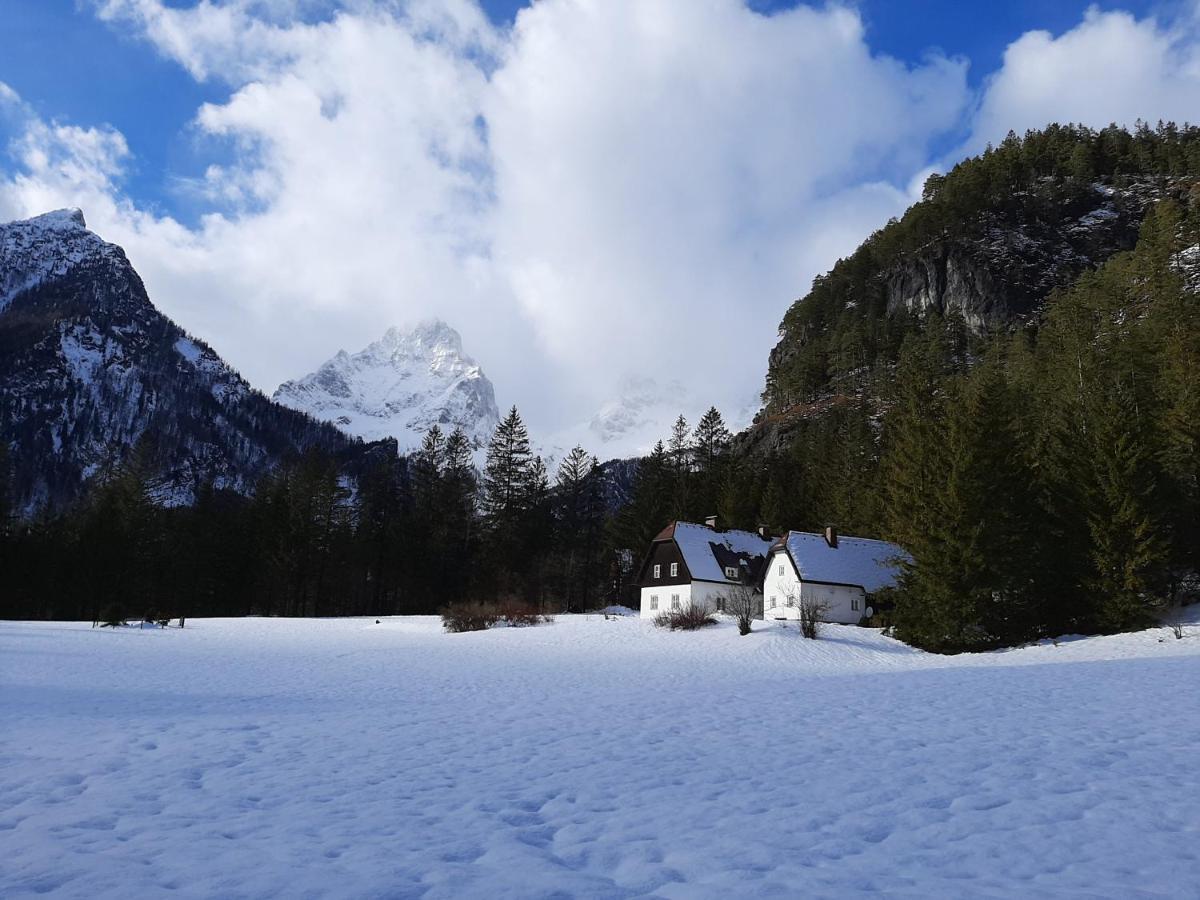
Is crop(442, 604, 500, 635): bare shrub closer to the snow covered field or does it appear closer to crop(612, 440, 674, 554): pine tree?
crop(612, 440, 674, 554): pine tree

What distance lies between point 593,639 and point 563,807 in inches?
1154

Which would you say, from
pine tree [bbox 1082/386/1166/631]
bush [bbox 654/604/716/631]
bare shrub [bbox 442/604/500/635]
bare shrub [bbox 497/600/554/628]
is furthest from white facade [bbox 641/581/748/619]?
pine tree [bbox 1082/386/1166/631]

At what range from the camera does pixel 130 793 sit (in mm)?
7531

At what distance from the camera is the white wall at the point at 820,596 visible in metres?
41.7

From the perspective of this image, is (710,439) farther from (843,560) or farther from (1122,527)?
(1122,527)

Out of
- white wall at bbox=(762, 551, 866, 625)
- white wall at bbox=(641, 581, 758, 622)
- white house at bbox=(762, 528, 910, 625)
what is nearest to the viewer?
white wall at bbox=(762, 551, 866, 625)

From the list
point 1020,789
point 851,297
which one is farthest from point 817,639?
point 851,297

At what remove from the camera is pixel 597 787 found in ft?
26.9

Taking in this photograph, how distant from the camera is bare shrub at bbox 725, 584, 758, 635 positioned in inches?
1337

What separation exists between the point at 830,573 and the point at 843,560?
72.1 inches

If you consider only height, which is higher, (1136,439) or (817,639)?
(1136,439)

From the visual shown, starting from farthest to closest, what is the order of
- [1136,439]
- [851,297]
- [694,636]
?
[851,297]
[694,636]
[1136,439]

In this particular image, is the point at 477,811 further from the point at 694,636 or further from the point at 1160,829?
the point at 694,636

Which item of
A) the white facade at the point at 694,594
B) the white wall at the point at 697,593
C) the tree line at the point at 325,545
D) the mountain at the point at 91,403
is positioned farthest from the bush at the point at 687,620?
the mountain at the point at 91,403
